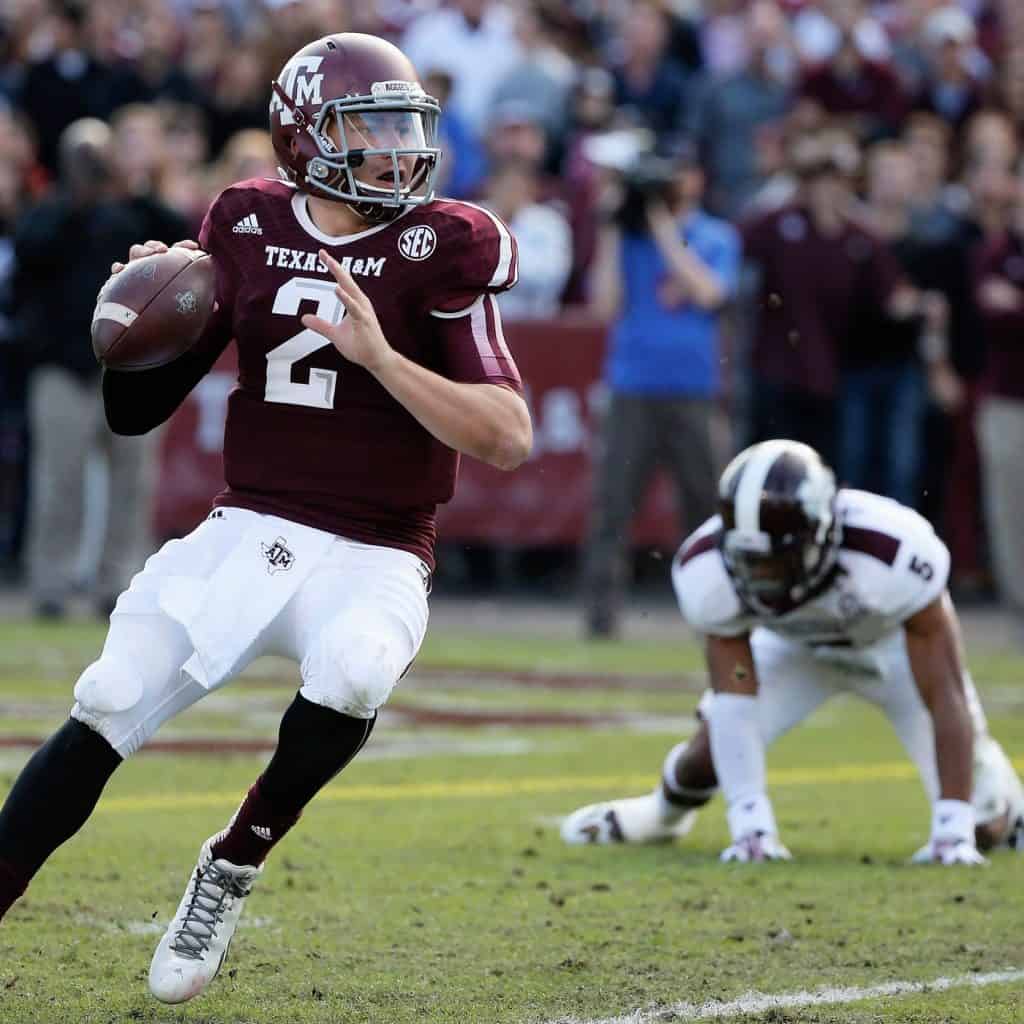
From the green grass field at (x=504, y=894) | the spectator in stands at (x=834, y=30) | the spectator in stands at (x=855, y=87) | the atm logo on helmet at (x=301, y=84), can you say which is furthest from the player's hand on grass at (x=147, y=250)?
the spectator in stands at (x=834, y=30)

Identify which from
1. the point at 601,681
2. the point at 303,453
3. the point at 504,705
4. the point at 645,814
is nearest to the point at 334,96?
the point at 303,453

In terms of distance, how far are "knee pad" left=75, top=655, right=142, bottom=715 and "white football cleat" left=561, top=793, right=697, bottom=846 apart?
2.15 meters

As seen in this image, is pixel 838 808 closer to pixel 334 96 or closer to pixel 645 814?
pixel 645 814

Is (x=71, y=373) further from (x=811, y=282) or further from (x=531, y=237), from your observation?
(x=811, y=282)

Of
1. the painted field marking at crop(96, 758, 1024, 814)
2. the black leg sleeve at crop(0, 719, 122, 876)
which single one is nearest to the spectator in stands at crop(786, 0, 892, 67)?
the painted field marking at crop(96, 758, 1024, 814)

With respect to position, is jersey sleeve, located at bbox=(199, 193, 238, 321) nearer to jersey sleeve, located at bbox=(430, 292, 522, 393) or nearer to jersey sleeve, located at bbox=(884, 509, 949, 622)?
jersey sleeve, located at bbox=(430, 292, 522, 393)

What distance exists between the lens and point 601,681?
29.1 feet

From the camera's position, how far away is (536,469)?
11430 millimetres

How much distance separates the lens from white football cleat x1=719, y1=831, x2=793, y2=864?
17.3ft

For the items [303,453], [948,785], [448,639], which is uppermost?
[303,453]

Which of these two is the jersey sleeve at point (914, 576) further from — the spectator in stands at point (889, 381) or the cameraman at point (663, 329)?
the spectator in stands at point (889, 381)

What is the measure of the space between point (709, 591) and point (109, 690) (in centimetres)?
210

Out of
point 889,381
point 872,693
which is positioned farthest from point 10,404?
point 872,693

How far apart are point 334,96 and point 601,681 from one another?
17.0ft
